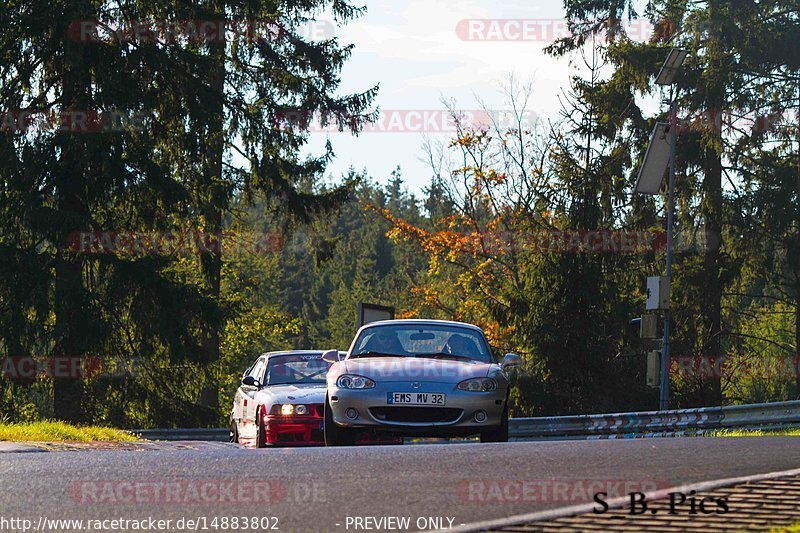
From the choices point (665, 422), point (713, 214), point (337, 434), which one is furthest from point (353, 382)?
point (713, 214)

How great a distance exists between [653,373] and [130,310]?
1226cm

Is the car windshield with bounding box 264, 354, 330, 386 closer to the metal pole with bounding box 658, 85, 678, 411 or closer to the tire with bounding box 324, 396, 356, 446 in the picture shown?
the tire with bounding box 324, 396, 356, 446

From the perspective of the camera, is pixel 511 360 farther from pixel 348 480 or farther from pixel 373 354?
pixel 348 480

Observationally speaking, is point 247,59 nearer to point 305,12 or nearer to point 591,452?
point 305,12

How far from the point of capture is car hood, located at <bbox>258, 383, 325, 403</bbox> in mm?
18109

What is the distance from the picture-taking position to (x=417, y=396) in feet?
45.9

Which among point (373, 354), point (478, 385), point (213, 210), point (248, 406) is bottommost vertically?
point (248, 406)

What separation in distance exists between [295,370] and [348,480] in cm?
1106

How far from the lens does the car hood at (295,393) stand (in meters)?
18.1

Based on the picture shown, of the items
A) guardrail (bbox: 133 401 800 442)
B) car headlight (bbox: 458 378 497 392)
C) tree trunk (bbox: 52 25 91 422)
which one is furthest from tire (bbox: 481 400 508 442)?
tree trunk (bbox: 52 25 91 422)

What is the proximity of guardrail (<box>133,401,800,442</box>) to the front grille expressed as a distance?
7.30 meters

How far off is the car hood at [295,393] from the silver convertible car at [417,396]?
10.1 feet

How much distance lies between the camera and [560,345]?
129 feet

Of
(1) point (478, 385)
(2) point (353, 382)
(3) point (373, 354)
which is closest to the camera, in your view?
(2) point (353, 382)
